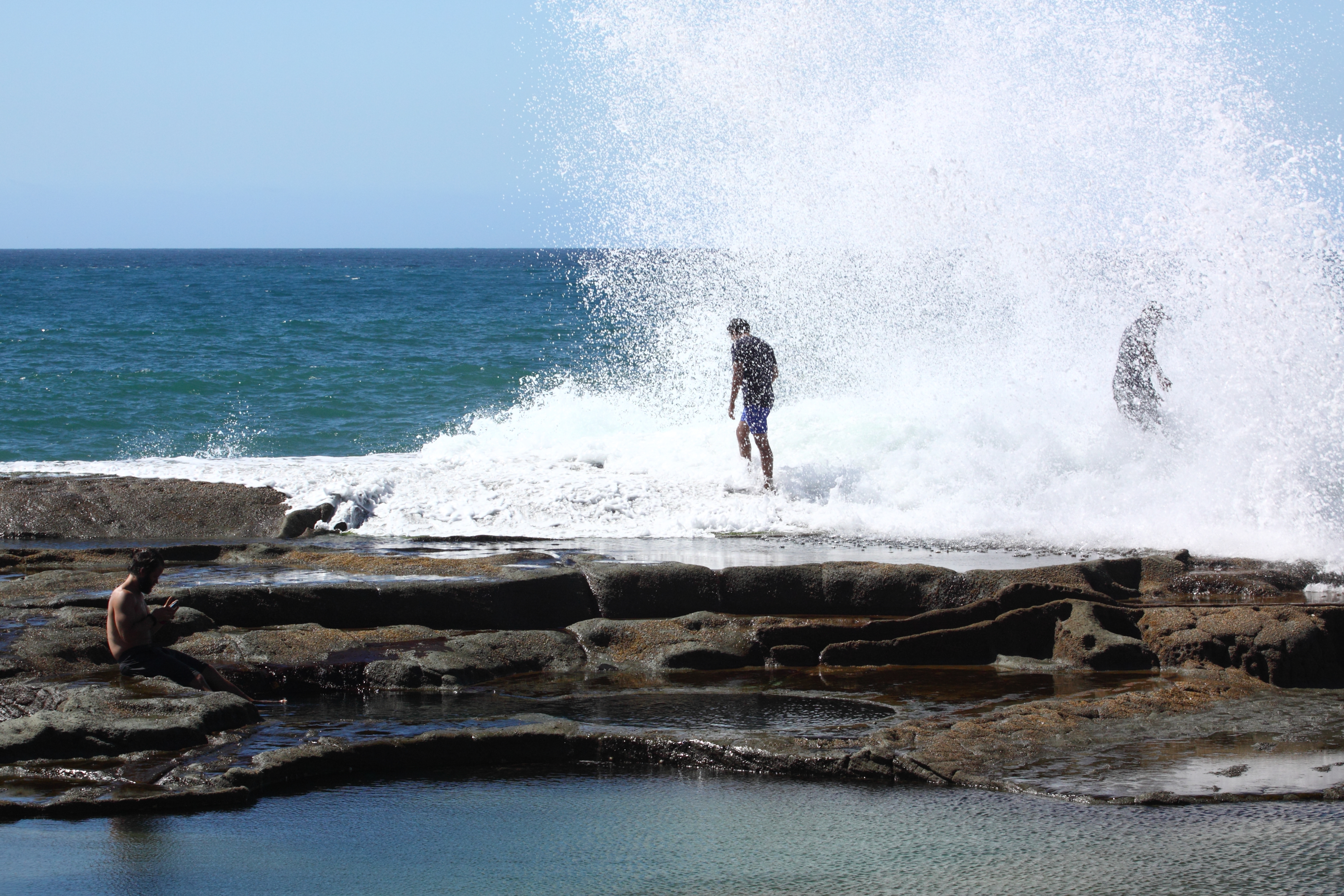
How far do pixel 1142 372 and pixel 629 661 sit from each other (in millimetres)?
6824

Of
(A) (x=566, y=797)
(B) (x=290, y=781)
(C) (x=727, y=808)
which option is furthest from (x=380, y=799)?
(C) (x=727, y=808)

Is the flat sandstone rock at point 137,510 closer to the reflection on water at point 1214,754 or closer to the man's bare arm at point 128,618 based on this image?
the man's bare arm at point 128,618

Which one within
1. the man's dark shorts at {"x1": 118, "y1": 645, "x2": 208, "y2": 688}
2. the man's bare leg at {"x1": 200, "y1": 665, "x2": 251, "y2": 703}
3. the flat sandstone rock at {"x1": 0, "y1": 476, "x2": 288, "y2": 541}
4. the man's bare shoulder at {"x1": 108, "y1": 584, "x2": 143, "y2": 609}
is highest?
the flat sandstone rock at {"x1": 0, "y1": 476, "x2": 288, "y2": 541}

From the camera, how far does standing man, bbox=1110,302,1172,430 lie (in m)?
11.1

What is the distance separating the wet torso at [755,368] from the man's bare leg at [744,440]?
0.76 ft

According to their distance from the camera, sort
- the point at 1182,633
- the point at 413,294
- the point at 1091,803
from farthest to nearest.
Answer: the point at 413,294, the point at 1182,633, the point at 1091,803

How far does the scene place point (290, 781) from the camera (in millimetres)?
4797

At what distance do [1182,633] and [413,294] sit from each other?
48296mm

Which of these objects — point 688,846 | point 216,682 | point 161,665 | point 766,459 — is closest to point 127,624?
point 161,665

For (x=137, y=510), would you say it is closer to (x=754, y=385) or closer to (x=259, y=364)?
(x=754, y=385)

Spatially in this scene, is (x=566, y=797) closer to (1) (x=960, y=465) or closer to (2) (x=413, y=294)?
(1) (x=960, y=465)

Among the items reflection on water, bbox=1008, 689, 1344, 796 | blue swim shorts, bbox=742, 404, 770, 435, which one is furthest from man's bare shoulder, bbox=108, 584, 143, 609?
blue swim shorts, bbox=742, 404, 770, 435

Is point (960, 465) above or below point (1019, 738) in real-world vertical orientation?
above

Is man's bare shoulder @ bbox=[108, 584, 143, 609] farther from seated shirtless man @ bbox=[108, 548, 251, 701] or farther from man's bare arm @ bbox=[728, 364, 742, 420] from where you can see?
man's bare arm @ bbox=[728, 364, 742, 420]
